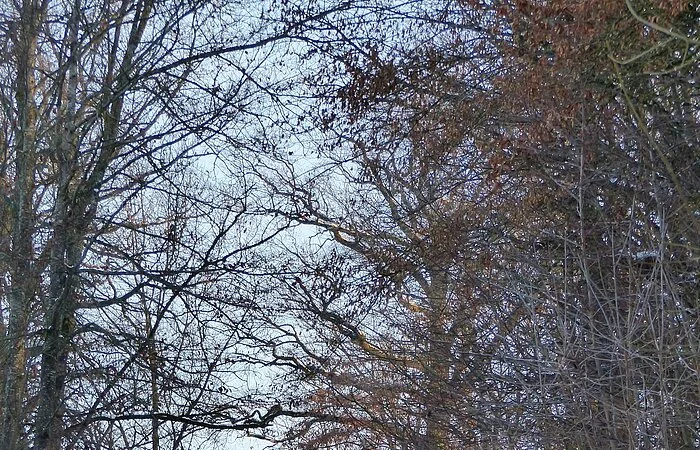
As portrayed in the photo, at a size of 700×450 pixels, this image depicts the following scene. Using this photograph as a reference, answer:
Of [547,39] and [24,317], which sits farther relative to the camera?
[24,317]

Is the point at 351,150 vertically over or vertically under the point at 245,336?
over

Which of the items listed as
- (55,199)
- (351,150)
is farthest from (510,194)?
(55,199)

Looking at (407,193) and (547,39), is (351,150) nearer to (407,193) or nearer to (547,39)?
(407,193)

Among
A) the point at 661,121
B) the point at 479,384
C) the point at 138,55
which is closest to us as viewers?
the point at 661,121

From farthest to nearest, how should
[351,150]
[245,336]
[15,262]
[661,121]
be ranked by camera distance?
[245,336] < [351,150] < [15,262] < [661,121]

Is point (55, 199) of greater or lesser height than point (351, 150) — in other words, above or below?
below

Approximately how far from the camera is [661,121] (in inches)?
324

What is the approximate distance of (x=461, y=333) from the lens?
1227 centimetres

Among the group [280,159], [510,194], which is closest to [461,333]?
[510,194]

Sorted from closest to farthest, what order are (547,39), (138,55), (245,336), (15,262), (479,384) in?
1. (547,39)
2. (15,262)
3. (479,384)
4. (138,55)
5. (245,336)

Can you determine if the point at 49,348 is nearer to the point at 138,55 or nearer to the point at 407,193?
the point at 138,55

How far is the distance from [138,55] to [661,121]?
23.1 ft

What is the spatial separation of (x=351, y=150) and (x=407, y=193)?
4.45ft

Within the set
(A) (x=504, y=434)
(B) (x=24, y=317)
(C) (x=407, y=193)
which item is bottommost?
(A) (x=504, y=434)
